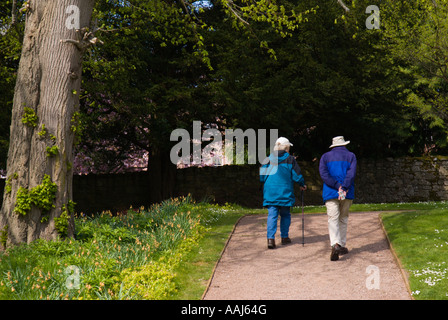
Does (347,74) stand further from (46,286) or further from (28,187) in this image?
(46,286)

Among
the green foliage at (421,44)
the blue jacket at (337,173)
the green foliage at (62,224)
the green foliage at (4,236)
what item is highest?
the green foliage at (421,44)

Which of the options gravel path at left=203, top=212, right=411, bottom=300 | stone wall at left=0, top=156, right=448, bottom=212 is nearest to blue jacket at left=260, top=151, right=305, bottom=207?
gravel path at left=203, top=212, right=411, bottom=300

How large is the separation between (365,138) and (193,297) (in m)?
17.7

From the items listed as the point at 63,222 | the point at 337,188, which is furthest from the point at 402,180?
the point at 63,222

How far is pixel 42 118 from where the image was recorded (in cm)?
849

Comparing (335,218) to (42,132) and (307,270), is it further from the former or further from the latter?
(42,132)

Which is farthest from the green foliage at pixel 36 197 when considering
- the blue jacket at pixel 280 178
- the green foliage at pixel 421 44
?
the green foliage at pixel 421 44

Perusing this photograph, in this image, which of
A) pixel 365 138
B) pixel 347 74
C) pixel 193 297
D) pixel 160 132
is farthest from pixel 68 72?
pixel 365 138

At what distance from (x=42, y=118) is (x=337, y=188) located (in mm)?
5050

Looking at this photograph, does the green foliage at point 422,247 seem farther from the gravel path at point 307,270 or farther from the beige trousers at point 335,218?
the beige trousers at point 335,218

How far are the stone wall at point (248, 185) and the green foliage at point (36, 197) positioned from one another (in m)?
13.5

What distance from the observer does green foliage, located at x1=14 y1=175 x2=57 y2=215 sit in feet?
27.1

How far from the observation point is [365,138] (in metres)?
22.6

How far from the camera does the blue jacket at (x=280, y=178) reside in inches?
356
